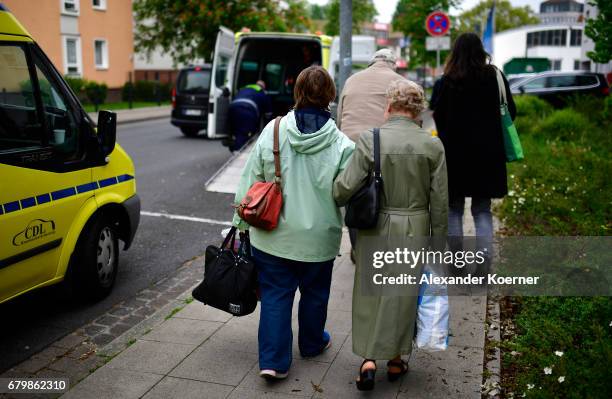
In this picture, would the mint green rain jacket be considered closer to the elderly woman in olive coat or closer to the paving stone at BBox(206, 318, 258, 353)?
the elderly woman in olive coat

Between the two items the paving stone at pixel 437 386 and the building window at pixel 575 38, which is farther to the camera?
the building window at pixel 575 38

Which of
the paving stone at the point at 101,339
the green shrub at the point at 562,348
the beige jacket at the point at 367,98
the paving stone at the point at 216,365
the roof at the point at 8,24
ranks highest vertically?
the roof at the point at 8,24

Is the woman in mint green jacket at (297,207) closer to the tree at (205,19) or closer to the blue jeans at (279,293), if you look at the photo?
the blue jeans at (279,293)

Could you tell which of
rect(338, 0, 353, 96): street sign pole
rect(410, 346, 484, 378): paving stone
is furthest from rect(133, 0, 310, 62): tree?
rect(410, 346, 484, 378): paving stone

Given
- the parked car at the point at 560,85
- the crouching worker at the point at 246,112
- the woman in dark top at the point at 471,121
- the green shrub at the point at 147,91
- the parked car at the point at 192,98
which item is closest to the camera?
the woman in dark top at the point at 471,121

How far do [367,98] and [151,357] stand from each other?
257cm

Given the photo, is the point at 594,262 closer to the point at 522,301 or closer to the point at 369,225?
the point at 522,301

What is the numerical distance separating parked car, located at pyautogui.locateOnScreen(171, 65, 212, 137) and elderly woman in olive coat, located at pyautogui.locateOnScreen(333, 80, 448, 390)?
1509 cm

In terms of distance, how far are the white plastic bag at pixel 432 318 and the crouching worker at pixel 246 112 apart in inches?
324

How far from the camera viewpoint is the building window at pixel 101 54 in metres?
35.4

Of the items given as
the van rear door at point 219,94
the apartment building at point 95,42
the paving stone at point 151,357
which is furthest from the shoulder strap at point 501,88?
the apartment building at point 95,42

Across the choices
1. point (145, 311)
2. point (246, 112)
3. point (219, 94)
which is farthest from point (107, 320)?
point (219, 94)

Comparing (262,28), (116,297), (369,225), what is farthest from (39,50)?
(262,28)

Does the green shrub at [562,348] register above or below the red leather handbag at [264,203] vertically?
below
